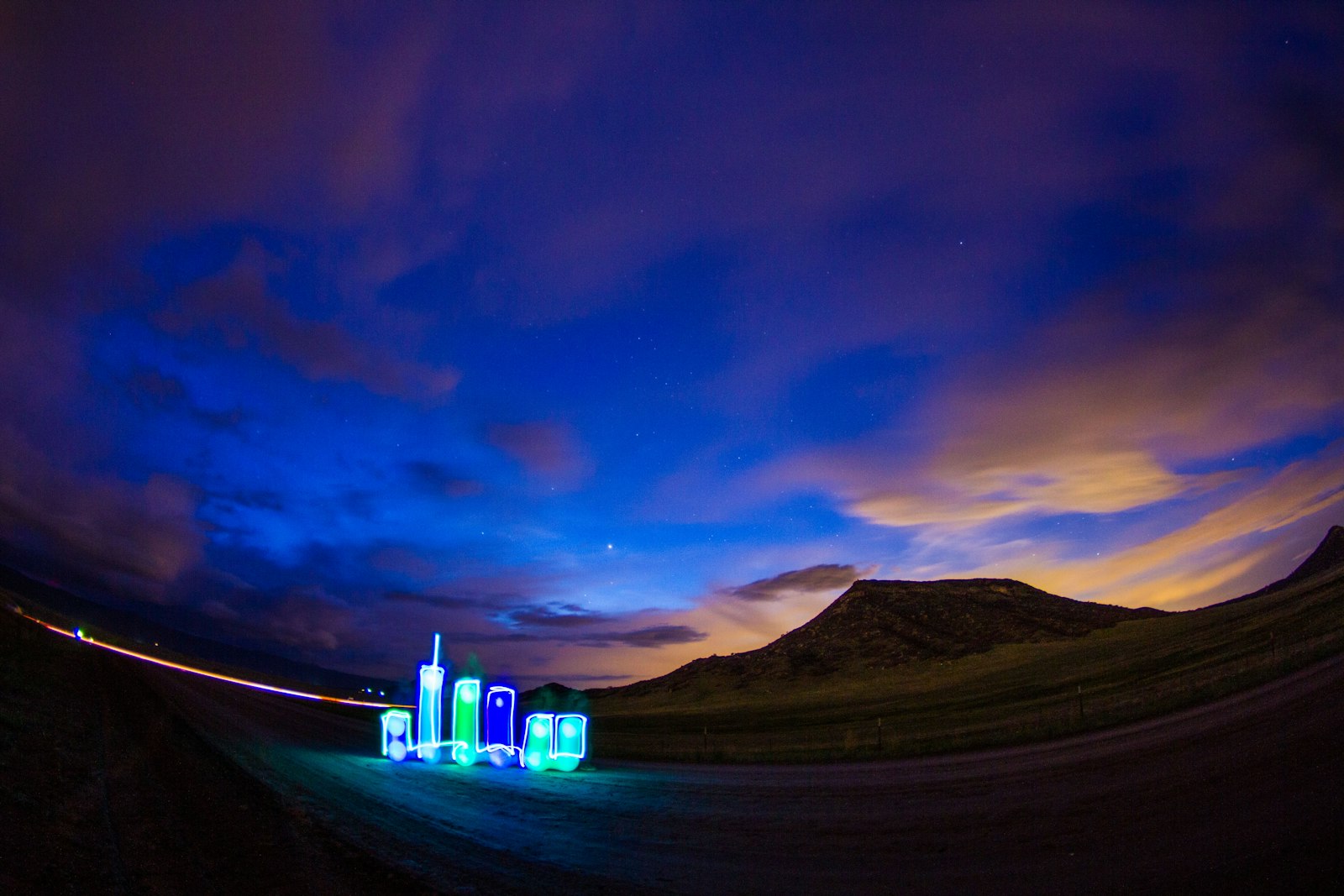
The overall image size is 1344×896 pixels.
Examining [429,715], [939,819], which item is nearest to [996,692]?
[429,715]

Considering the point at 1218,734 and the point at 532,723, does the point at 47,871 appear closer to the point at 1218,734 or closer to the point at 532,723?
the point at 532,723

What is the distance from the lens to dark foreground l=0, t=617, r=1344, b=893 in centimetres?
663

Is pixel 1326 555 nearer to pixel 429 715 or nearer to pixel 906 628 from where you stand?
pixel 906 628

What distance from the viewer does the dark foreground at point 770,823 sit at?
663cm

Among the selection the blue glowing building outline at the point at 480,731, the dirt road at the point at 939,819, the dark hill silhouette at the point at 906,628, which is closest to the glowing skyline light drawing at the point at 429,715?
the blue glowing building outline at the point at 480,731

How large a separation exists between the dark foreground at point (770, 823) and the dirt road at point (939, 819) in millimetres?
44

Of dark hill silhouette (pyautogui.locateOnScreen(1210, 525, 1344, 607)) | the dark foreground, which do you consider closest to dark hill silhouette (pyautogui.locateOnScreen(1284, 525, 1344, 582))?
dark hill silhouette (pyautogui.locateOnScreen(1210, 525, 1344, 607))

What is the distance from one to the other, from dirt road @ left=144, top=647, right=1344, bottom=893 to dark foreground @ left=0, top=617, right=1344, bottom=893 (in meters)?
0.04

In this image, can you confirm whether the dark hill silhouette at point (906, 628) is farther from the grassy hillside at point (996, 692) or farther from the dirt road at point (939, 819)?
the dirt road at point (939, 819)

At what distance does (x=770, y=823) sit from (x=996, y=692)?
45.2 metres

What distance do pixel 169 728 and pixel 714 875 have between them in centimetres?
2102

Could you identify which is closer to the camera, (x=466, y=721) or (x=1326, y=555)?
(x=466, y=721)

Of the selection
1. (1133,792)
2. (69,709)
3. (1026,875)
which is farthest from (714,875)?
(69,709)

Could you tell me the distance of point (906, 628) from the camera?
317 ft
